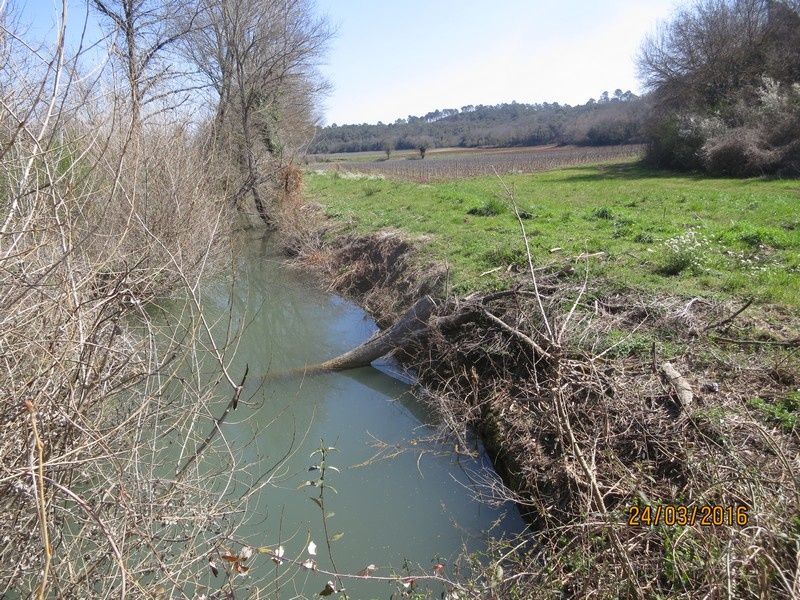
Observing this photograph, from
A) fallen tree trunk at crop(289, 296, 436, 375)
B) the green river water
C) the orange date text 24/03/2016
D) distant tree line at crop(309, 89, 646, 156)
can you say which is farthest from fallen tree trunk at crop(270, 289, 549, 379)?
distant tree line at crop(309, 89, 646, 156)

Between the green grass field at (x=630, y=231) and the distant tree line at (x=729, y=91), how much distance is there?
1782 mm

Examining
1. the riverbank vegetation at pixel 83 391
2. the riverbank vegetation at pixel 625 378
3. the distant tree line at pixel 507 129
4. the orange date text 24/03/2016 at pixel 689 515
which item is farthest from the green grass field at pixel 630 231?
the distant tree line at pixel 507 129

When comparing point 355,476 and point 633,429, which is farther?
point 355,476

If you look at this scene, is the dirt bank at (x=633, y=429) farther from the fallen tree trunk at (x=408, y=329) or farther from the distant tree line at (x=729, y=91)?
the distant tree line at (x=729, y=91)

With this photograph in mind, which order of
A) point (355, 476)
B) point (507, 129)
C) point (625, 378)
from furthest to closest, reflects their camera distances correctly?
point (507, 129)
point (355, 476)
point (625, 378)

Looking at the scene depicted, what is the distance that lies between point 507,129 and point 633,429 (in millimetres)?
64093

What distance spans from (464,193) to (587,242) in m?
7.09

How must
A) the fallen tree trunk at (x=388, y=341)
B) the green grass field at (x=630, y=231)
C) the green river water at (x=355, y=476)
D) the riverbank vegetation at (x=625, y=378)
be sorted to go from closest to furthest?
the riverbank vegetation at (x=625, y=378)
the green river water at (x=355, y=476)
the green grass field at (x=630, y=231)
the fallen tree trunk at (x=388, y=341)

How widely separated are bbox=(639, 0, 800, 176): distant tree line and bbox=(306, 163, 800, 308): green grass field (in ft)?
5.85

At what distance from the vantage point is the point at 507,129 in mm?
64062

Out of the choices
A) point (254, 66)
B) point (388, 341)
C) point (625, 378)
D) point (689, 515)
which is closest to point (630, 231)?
point (388, 341)

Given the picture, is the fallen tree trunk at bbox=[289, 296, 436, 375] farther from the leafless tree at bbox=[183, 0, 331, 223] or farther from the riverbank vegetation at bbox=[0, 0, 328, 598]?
the leafless tree at bbox=[183, 0, 331, 223]

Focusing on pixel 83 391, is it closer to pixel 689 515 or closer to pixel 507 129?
pixel 689 515

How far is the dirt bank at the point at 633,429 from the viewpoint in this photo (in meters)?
2.84
